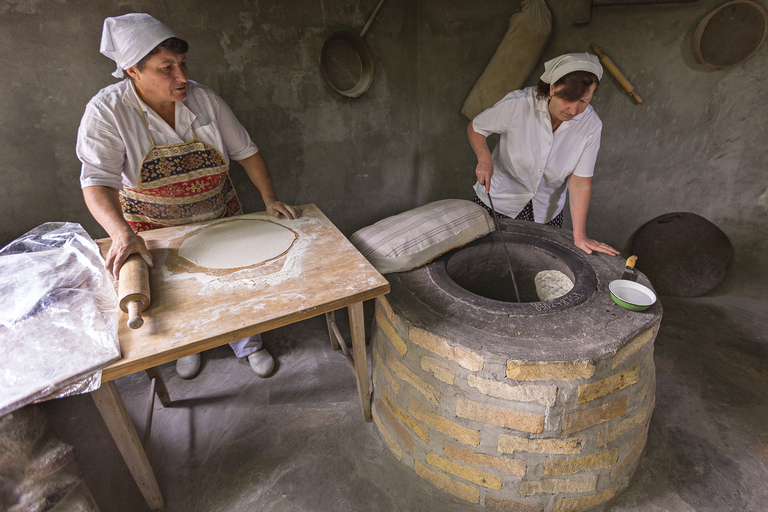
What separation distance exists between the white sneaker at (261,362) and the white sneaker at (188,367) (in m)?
0.39

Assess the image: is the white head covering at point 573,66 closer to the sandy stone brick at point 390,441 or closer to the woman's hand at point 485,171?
the woman's hand at point 485,171

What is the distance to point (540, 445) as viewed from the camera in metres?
1.52

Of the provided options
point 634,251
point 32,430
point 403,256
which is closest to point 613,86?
point 634,251

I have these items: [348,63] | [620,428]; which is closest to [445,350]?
[620,428]

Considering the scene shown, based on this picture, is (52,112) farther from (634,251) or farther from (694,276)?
(694,276)

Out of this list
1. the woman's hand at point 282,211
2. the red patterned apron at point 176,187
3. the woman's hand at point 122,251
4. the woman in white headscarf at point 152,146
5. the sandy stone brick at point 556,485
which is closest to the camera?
the woman's hand at point 122,251

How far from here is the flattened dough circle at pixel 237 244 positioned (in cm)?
166

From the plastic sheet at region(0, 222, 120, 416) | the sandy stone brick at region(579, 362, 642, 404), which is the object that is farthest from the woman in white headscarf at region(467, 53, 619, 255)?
the plastic sheet at region(0, 222, 120, 416)

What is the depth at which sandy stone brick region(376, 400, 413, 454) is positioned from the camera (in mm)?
1861

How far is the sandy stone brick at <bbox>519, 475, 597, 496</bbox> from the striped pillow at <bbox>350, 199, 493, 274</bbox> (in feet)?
3.70

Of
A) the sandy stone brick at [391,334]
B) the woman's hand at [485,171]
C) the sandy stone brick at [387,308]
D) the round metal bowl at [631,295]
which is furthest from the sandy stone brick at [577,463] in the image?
the woman's hand at [485,171]

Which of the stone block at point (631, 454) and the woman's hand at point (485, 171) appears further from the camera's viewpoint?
the woman's hand at point (485, 171)

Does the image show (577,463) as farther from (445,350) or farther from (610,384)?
(445,350)

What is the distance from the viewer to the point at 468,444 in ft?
5.26
